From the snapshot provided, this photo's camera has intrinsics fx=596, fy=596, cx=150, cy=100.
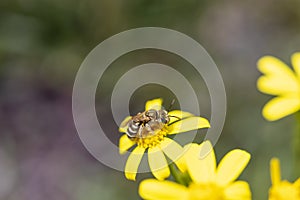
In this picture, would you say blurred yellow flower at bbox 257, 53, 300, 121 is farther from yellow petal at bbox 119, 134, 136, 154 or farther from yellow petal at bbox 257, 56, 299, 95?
yellow petal at bbox 119, 134, 136, 154

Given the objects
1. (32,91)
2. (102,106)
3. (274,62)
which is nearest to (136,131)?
(274,62)

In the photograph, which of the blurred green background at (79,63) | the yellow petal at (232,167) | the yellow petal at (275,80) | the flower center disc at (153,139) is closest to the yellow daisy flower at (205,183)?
the yellow petal at (232,167)

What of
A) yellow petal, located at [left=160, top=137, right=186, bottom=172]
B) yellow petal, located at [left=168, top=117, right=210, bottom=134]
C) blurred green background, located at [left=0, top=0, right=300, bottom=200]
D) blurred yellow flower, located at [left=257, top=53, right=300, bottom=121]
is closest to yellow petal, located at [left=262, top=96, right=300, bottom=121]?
blurred yellow flower, located at [left=257, top=53, right=300, bottom=121]

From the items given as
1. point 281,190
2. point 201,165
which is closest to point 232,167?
point 201,165

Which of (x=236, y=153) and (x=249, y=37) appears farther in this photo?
(x=249, y=37)

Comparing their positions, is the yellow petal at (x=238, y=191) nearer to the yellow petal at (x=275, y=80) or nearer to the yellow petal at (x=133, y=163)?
the yellow petal at (x=133, y=163)

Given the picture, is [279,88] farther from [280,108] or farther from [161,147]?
[161,147]

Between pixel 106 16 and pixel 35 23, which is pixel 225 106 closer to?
pixel 106 16
